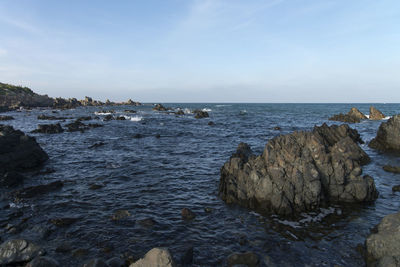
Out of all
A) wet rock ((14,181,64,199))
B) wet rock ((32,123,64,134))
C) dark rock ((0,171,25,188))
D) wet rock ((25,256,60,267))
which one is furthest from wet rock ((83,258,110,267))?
wet rock ((32,123,64,134))

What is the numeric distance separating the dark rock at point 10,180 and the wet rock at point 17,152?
2.98m

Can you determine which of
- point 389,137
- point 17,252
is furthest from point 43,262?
point 389,137

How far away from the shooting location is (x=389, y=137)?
102 feet

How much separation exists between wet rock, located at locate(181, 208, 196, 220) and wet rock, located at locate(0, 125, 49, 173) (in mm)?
A: 18716

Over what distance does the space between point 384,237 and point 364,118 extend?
7853 cm

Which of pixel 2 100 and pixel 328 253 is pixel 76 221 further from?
pixel 2 100

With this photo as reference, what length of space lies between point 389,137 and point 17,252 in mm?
40068

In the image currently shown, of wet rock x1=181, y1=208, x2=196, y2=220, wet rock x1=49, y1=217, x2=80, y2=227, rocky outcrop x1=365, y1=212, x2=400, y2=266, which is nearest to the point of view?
rocky outcrop x1=365, y1=212, x2=400, y2=266

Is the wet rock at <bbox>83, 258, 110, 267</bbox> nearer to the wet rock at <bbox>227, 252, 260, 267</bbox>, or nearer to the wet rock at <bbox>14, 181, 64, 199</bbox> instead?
the wet rock at <bbox>227, 252, 260, 267</bbox>

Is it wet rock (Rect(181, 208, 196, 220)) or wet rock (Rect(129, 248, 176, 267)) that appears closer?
wet rock (Rect(129, 248, 176, 267))

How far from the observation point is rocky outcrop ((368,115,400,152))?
100 feet

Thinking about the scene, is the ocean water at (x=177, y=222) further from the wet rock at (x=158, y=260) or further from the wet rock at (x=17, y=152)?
the wet rock at (x=17, y=152)

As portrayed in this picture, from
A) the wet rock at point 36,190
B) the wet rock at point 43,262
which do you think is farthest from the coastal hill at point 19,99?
the wet rock at point 43,262

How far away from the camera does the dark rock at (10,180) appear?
18719 mm
